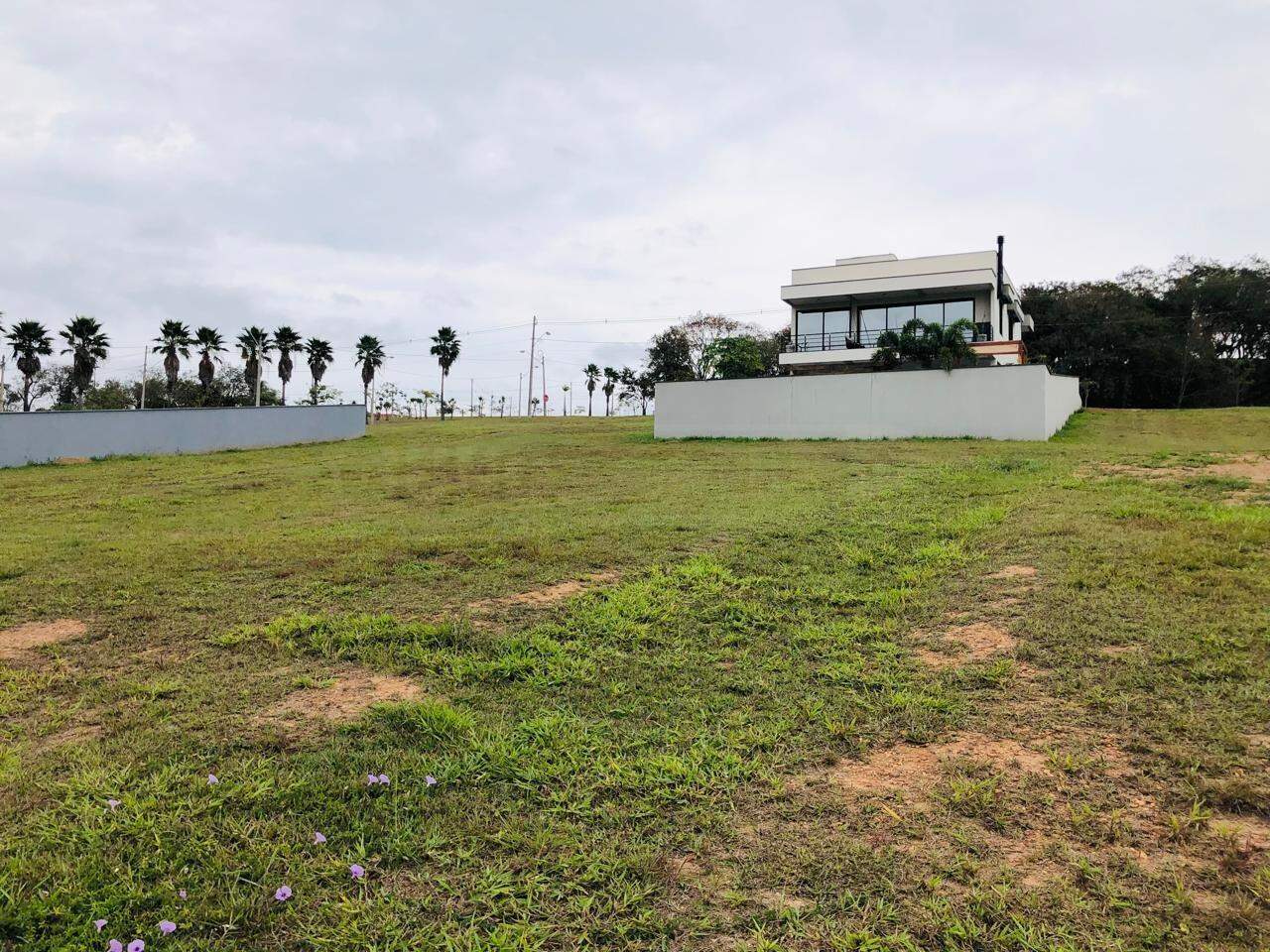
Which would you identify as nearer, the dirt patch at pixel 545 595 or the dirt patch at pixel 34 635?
the dirt patch at pixel 34 635

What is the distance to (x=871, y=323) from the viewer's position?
125ft

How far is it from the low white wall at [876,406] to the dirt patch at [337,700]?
788 inches

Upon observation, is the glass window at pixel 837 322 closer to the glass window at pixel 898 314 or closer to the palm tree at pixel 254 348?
the glass window at pixel 898 314

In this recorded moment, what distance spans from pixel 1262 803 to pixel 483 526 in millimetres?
7101

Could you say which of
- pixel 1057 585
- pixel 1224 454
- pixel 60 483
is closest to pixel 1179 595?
pixel 1057 585

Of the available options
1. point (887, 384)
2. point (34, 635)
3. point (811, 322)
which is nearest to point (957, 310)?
point (811, 322)

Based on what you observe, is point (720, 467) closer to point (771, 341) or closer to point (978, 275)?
point (978, 275)

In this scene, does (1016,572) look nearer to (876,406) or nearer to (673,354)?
(876,406)

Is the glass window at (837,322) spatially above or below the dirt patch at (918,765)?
above

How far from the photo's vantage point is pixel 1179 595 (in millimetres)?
4801

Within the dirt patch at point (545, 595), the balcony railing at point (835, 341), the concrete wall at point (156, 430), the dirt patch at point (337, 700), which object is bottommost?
the dirt patch at point (337, 700)

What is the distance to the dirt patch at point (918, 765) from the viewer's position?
9.68ft

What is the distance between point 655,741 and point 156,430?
83.9ft

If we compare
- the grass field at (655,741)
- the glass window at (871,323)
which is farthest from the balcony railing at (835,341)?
the grass field at (655,741)
